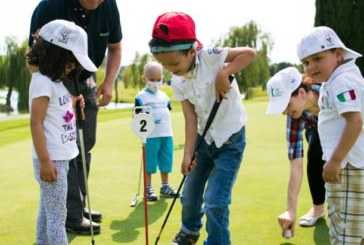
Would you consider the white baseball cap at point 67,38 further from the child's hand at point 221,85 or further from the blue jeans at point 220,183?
the blue jeans at point 220,183

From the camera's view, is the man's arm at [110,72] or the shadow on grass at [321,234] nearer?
the shadow on grass at [321,234]

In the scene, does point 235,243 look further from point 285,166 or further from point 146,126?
point 285,166

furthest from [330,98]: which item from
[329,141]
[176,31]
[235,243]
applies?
[235,243]

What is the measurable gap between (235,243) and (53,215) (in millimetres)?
1100

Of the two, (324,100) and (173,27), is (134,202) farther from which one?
(324,100)

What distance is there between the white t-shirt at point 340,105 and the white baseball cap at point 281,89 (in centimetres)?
29

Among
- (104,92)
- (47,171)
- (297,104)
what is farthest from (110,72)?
(297,104)

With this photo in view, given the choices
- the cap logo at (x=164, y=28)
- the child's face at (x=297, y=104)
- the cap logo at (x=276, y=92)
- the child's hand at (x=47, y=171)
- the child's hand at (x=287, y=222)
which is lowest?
the child's hand at (x=287, y=222)

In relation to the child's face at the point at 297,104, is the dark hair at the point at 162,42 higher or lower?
higher

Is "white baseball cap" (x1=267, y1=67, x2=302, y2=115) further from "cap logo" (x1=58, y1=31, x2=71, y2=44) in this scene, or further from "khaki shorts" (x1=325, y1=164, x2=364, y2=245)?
"cap logo" (x1=58, y1=31, x2=71, y2=44)

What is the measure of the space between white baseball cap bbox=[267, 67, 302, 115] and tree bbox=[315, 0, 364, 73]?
5817 mm

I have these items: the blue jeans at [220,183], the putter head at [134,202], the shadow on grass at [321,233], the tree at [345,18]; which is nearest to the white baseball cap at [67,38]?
the blue jeans at [220,183]

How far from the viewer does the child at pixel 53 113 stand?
97.8 inches

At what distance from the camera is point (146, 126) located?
3156mm
